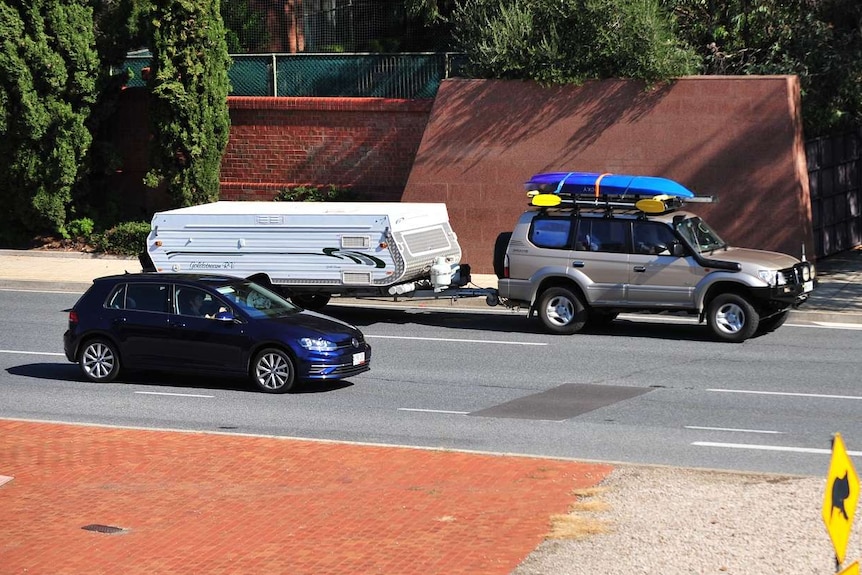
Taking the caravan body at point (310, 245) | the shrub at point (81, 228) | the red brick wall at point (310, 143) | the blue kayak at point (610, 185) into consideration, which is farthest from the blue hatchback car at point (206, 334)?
the shrub at point (81, 228)

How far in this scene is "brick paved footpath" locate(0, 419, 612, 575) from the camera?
30.0 ft

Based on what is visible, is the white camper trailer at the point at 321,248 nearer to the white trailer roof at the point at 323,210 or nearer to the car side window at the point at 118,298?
the white trailer roof at the point at 323,210

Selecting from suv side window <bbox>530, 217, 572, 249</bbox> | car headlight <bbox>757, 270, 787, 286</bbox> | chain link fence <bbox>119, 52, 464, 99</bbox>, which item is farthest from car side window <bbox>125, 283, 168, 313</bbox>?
chain link fence <bbox>119, 52, 464, 99</bbox>

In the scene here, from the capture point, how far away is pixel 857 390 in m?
15.1

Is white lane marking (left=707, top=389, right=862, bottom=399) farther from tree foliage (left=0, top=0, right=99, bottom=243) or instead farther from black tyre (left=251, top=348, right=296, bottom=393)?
tree foliage (left=0, top=0, right=99, bottom=243)

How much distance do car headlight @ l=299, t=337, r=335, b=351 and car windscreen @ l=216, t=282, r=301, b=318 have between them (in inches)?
33.6

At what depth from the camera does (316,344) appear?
15.4 metres

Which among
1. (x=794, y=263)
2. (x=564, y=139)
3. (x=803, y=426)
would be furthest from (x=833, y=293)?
(x=803, y=426)

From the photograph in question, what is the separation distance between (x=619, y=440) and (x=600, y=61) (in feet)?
46.5

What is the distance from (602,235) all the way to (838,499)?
13.6m

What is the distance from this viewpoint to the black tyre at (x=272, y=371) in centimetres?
1551

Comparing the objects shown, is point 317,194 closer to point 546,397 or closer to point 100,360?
point 100,360

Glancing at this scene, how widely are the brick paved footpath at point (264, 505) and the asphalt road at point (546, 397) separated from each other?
106 cm

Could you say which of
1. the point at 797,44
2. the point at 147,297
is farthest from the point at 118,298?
the point at 797,44
